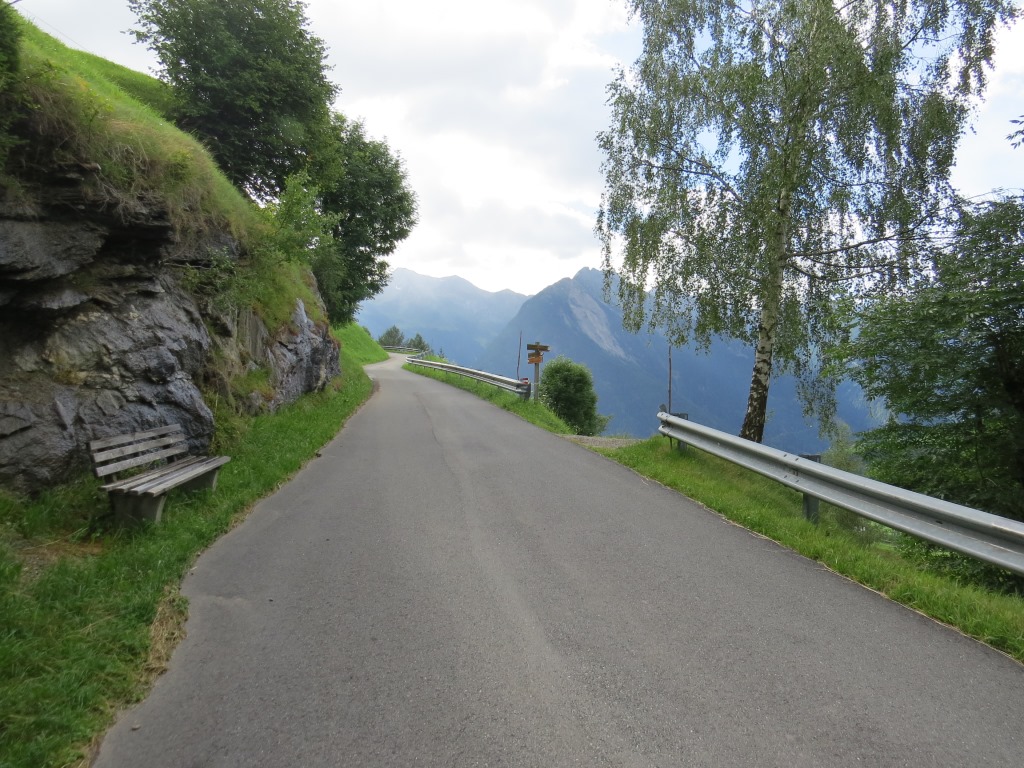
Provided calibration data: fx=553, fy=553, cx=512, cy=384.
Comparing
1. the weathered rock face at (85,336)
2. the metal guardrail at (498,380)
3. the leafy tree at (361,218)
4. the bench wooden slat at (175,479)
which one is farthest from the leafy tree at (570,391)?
the bench wooden slat at (175,479)

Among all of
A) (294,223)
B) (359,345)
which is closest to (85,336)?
(294,223)

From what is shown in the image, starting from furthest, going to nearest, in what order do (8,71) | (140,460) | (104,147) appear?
(104,147)
(140,460)
(8,71)

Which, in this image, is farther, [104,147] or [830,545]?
[104,147]

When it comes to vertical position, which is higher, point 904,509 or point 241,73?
point 241,73

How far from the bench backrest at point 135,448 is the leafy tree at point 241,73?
978 cm

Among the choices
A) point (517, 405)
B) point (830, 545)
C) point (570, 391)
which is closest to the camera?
point (830, 545)

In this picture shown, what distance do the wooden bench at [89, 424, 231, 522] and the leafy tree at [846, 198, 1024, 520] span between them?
905 centimetres

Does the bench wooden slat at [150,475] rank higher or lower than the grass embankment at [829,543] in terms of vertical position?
higher

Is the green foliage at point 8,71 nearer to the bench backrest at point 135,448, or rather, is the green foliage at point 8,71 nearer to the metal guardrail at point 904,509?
the bench backrest at point 135,448

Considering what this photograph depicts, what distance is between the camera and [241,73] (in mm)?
13375

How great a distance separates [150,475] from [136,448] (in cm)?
44

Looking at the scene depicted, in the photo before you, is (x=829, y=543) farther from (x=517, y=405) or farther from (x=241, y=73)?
(x=241, y=73)

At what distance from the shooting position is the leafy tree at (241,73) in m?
13.2

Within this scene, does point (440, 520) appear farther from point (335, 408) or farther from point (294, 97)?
point (294, 97)
